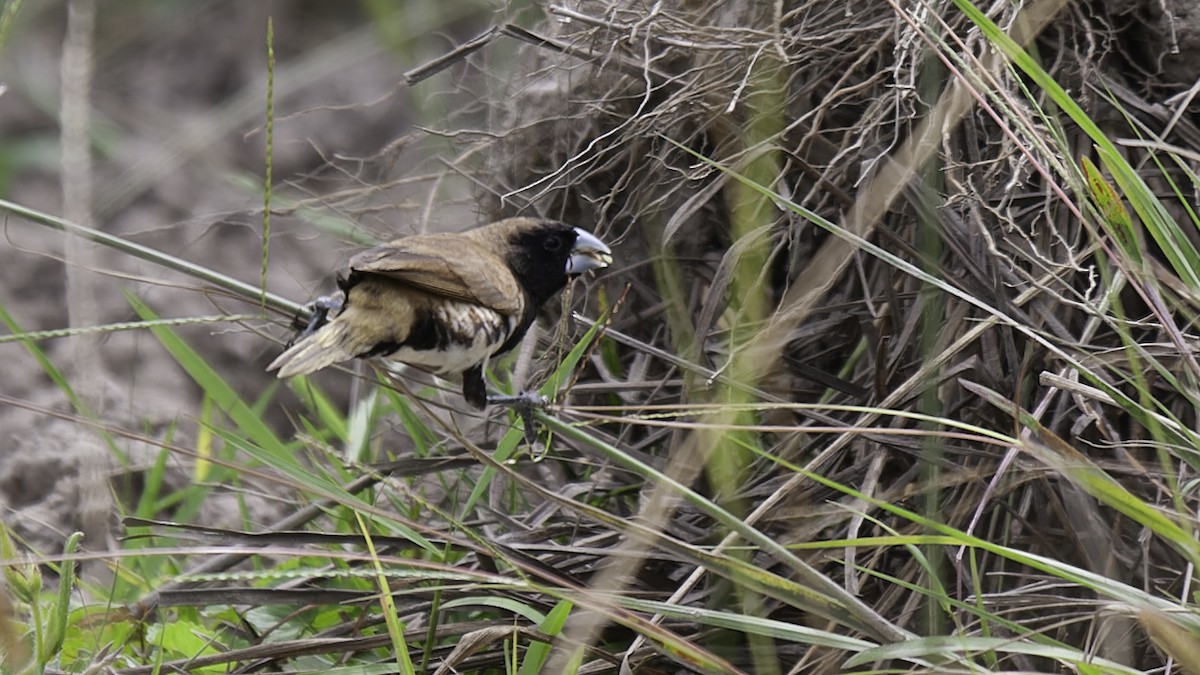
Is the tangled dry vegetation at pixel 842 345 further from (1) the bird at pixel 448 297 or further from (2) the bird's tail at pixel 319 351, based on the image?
(2) the bird's tail at pixel 319 351

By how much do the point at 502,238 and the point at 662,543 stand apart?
116 centimetres

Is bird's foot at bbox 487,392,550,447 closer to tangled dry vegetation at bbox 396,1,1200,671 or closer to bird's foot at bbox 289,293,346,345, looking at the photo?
tangled dry vegetation at bbox 396,1,1200,671

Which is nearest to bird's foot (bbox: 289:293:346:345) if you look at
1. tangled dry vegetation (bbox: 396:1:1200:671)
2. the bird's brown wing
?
the bird's brown wing

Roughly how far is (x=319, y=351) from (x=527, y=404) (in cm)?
39

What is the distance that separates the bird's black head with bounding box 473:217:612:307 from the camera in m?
2.97

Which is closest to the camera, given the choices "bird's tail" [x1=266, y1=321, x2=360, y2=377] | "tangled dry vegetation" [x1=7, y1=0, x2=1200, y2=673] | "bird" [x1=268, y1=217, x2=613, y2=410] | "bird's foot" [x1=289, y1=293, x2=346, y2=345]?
"tangled dry vegetation" [x1=7, y1=0, x2=1200, y2=673]

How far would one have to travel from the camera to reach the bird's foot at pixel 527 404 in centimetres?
253

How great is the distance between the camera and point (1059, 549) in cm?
245

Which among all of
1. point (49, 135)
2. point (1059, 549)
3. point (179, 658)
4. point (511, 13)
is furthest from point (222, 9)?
point (1059, 549)

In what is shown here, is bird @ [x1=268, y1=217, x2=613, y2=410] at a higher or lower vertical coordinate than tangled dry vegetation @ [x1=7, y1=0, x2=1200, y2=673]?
lower

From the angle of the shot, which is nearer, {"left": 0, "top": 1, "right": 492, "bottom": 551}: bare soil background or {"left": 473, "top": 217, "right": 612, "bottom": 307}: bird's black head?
{"left": 473, "top": 217, "right": 612, "bottom": 307}: bird's black head

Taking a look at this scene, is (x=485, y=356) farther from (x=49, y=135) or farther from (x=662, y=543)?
(x=49, y=135)

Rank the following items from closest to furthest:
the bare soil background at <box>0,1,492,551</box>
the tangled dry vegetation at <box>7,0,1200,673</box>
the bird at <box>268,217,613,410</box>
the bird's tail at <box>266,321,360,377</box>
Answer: the tangled dry vegetation at <box>7,0,1200,673</box>, the bird's tail at <box>266,321,360,377</box>, the bird at <box>268,217,613,410</box>, the bare soil background at <box>0,1,492,551</box>

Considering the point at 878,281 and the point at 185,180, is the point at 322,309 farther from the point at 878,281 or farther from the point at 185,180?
the point at 185,180
